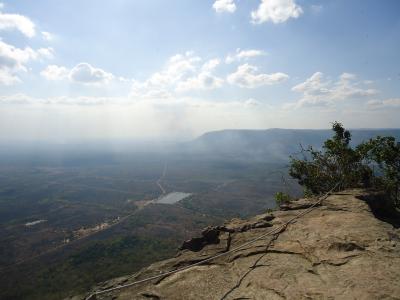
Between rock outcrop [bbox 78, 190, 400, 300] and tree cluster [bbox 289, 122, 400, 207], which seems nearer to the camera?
rock outcrop [bbox 78, 190, 400, 300]

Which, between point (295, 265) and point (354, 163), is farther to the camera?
point (354, 163)

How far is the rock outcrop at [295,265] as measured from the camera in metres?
6.89

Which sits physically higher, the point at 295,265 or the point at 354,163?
the point at 354,163

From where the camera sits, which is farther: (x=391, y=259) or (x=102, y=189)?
(x=102, y=189)

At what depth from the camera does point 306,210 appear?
40.3 feet

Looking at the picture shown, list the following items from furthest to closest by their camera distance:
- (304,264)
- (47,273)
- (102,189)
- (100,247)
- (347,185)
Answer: (102,189) → (100,247) → (47,273) → (347,185) → (304,264)

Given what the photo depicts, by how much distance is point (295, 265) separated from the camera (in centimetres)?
807

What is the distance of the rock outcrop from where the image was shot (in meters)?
6.89

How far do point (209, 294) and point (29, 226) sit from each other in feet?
391

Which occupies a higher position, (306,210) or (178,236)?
(306,210)

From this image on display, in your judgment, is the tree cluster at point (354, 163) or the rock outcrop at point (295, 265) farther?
the tree cluster at point (354, 163)

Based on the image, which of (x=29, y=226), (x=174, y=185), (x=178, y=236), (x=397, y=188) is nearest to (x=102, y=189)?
(x=174, y=185)

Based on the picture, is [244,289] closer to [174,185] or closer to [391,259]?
[391,259]

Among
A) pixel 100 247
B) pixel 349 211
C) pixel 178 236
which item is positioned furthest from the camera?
pixel 178 236
